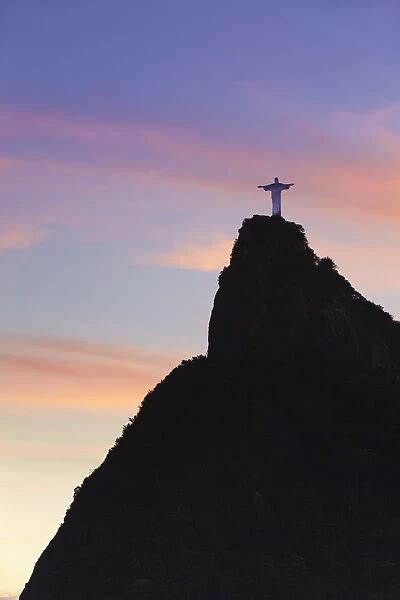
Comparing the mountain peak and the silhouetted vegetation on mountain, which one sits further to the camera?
the mountain peak

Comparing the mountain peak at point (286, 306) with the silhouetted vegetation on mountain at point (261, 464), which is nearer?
the silhouetted vegetation on mountain at point (261, 464)

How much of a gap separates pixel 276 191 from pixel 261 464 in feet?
106

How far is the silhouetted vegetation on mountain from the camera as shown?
365ft

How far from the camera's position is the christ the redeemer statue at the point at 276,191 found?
13712cm

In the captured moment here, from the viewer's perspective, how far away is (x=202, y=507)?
117250mm

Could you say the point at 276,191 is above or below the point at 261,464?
above

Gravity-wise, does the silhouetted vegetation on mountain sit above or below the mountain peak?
below

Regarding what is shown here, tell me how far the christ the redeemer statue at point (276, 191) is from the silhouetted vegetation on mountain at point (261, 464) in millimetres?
1903

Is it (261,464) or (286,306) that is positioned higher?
(286,306)

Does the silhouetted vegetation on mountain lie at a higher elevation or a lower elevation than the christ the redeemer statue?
lower

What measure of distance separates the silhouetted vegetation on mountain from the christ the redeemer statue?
6.24 feet

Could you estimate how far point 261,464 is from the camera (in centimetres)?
11944

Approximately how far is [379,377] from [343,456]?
1351 cm

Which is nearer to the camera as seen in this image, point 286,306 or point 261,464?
point 261,464
